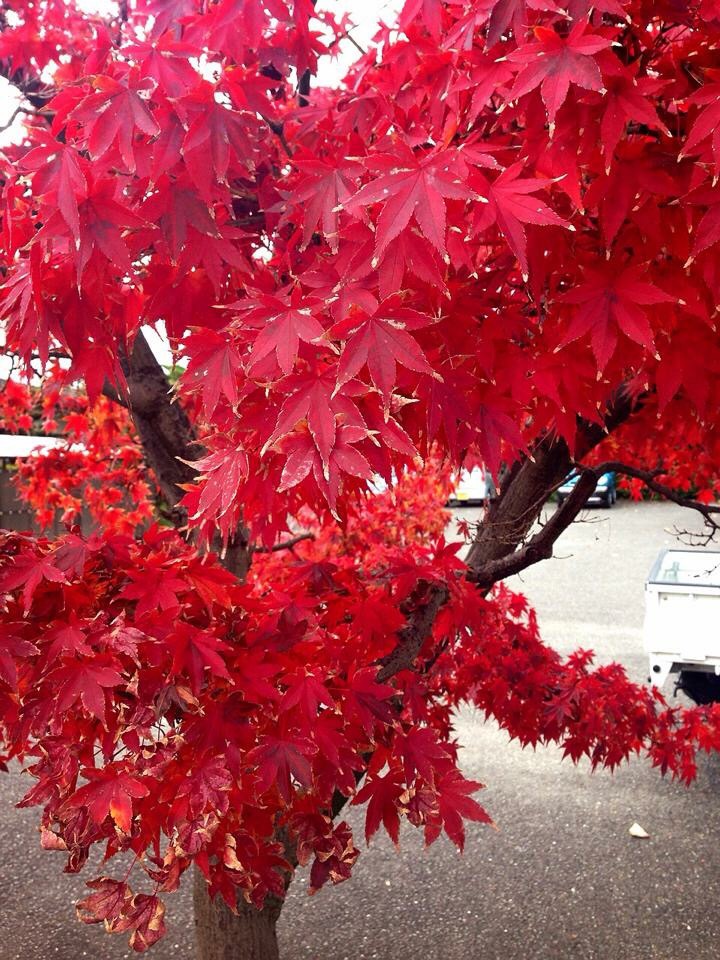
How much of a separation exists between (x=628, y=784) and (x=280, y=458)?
166 inches

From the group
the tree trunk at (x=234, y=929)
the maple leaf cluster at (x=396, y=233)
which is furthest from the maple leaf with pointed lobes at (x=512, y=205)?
the tree trunk at (x=234, y=929)

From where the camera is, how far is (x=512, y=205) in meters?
1.00

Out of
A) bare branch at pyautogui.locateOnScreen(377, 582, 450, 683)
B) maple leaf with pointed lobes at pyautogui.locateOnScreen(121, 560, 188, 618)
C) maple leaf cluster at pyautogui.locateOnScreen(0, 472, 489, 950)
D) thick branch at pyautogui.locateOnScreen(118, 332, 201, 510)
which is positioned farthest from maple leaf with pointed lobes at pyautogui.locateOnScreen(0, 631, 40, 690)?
thick branch at pyautogui.locateOnScreen(118, 332, 201, 510)

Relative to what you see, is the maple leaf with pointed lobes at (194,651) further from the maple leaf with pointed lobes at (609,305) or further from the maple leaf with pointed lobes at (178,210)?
the maple leaf with pointed lobes at (609,305)

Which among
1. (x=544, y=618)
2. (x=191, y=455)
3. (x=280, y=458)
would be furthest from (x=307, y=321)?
(x=544, y=618)

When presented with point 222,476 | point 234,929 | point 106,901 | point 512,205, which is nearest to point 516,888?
point 234,929

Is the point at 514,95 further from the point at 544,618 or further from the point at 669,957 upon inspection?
the point at 544,618

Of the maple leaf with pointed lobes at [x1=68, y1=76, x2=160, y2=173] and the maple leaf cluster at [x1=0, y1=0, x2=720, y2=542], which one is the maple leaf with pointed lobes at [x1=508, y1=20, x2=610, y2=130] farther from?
the maple leaf with pointed lobes at [x1=68, y1=76, x2=160, y2=173]

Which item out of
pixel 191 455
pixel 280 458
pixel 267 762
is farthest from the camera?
pixel 191 455

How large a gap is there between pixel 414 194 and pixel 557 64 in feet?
0.83

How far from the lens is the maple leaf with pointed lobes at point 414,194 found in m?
0.91

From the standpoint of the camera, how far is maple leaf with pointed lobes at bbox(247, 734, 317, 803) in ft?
4.73

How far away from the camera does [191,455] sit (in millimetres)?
2402

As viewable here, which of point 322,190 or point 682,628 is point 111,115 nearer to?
→ point 322,190
